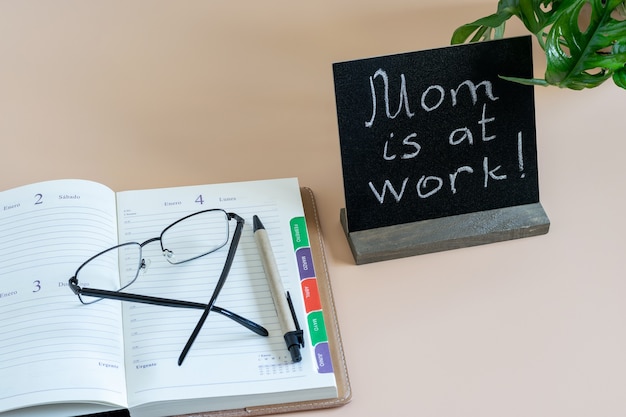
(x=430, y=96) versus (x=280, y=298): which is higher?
Answer: (x=430, y=96)

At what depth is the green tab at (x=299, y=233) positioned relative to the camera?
0.90 metres

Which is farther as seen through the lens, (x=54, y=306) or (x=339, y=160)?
(x=339, y=160)

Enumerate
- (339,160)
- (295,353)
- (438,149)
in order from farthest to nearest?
(339,160) → (438,149) → (295,353)

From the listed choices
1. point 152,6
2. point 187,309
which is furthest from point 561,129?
point 152,6

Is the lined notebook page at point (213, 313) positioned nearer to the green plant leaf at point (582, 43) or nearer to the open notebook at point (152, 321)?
the open notebook at point (152, 321)

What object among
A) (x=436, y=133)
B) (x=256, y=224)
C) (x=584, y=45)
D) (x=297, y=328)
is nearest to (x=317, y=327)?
(x=297, y=328)

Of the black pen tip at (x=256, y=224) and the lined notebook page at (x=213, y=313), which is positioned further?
the black pen tip at (x=256, y=224)

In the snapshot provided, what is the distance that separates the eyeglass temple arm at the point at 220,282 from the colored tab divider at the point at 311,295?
59 mm

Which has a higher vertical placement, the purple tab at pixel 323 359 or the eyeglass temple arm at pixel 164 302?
the eyeglass temple arm at pixel 164 302

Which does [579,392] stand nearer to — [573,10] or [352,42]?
[573,10]

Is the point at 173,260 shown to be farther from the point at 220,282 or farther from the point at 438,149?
the point at 438,149

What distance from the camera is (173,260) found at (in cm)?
88

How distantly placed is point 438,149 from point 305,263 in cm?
18

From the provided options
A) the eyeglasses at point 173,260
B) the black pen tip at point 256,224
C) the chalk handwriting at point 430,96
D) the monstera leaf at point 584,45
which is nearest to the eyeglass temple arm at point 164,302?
the eyeglasses at point 173,260
